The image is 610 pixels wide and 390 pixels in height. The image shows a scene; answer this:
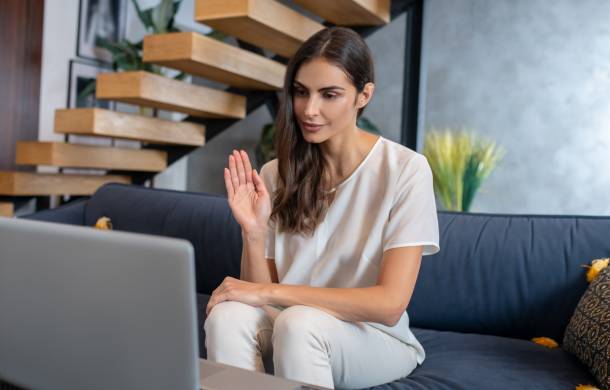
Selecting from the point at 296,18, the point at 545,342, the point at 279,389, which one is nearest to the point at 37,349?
the point at 279,389

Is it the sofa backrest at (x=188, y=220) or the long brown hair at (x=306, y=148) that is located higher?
the long brown hair at (x=306, y=148)

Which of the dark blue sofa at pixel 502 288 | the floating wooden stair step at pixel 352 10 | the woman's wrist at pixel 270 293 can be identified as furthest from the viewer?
the floating wooden stair step at pixel 352 10

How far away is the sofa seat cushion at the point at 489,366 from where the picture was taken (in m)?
1.49

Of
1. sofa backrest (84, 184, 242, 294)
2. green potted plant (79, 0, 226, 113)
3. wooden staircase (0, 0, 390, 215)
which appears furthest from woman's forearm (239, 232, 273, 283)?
green potted plant (79, 0, 226, 113)

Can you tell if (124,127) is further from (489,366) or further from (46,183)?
(489,366)

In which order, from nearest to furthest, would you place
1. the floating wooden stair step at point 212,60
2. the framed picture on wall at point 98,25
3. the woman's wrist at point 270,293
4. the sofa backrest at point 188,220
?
1. the woman's wrist at point 270,293
2. the sofa backrest at point 188,220
3. the floating wooden stair step at point 212,60
4. the framed picture on wall at point 98,25

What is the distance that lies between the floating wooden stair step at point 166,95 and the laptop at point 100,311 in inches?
98.6

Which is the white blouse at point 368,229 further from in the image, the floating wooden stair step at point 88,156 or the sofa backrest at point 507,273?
the floating wooden stair step at point 88,156

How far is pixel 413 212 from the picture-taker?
142 centimetres

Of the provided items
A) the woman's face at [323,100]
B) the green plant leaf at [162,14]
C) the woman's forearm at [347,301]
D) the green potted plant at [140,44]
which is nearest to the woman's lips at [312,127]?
the woman's face at [323,100]

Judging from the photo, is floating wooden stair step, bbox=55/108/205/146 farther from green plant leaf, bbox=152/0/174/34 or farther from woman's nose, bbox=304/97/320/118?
woman's nose, bbox=304/97/320/118

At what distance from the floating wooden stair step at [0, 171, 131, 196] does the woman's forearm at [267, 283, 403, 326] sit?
2.45 m

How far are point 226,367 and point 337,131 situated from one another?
87 cm

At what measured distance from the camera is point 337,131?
1543mm
